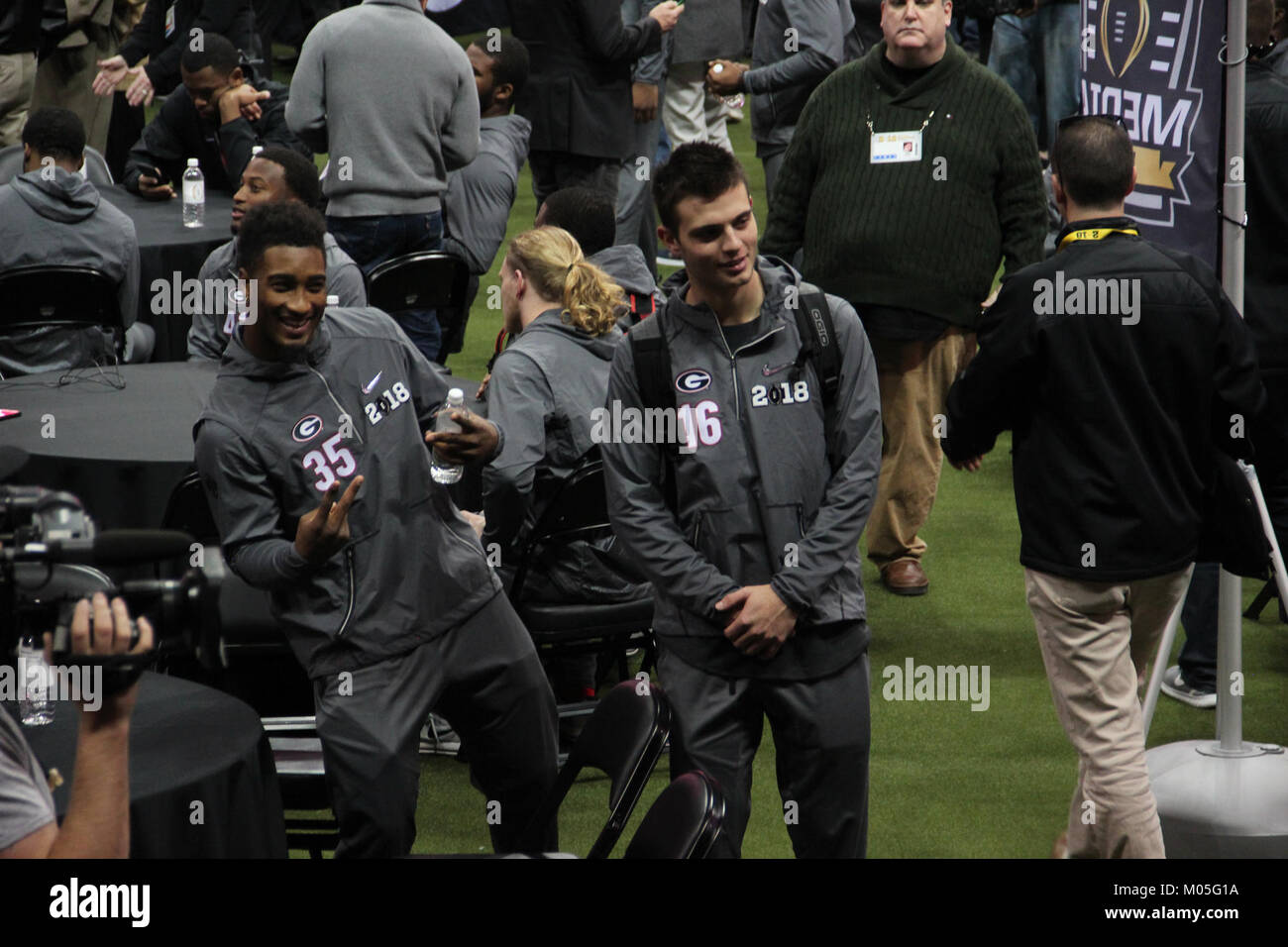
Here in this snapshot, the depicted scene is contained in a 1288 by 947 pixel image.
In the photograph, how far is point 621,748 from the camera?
3.24 m

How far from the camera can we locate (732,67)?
7.70 m

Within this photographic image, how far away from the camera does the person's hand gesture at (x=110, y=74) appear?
9742 mm

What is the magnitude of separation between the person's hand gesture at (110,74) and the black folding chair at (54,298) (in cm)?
376

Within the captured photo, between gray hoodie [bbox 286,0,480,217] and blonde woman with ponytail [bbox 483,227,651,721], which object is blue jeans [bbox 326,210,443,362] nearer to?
gray hoodie [bbox 286,0,480,217]

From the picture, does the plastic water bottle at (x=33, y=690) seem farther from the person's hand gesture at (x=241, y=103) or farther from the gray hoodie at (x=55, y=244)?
the person's hand gesture at (x=241, y=103)

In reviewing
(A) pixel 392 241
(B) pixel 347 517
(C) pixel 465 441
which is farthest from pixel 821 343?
(A) pixel 392 241

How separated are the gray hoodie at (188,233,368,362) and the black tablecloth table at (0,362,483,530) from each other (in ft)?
0.51

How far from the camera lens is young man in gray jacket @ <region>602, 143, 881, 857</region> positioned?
339cm

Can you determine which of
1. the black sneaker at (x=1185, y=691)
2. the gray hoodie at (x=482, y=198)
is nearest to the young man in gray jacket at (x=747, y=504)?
the black sneaker at (x=1185, y=691)

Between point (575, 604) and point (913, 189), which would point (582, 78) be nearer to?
point (913, 189)

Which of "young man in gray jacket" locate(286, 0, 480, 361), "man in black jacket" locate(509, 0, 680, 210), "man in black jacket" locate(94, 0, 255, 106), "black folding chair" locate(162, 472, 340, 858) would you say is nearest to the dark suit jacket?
"man in black jacket" locate(509, 0, 680, 210)
